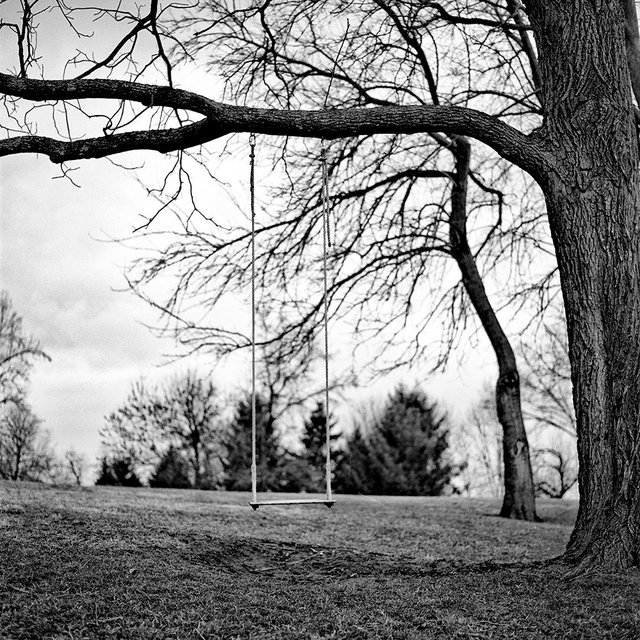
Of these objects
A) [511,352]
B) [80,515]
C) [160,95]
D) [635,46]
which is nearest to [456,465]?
[511,352]

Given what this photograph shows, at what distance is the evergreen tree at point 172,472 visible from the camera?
61.6ft

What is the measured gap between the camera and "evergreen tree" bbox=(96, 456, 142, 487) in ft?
61.9

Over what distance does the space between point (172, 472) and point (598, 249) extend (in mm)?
14811

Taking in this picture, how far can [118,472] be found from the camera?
62.2 ft

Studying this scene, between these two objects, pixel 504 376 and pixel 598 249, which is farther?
pixel 504 376

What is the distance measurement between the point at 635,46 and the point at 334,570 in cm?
720

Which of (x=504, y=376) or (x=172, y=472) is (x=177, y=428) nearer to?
(x=172, y=472)

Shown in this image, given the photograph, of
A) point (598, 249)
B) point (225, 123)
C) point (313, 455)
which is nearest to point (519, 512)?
point (598, 249)

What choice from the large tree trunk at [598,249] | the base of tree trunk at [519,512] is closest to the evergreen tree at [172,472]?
the base of tree trunk at [519,512]

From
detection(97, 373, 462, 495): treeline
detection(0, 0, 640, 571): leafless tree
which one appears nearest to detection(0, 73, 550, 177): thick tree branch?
detection(0, 0, 640, 571): leafless tree

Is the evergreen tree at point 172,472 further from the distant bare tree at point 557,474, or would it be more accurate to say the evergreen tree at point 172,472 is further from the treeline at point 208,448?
the distant bare tree at point 557,474

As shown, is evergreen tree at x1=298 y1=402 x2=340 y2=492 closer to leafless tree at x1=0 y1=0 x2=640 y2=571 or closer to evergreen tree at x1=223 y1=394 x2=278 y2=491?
evergreen tree at x1=223 y1=394 x2=278 y2=491

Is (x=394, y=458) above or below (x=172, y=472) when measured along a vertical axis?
above

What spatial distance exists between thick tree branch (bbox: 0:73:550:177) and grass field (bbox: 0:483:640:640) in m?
3.14
